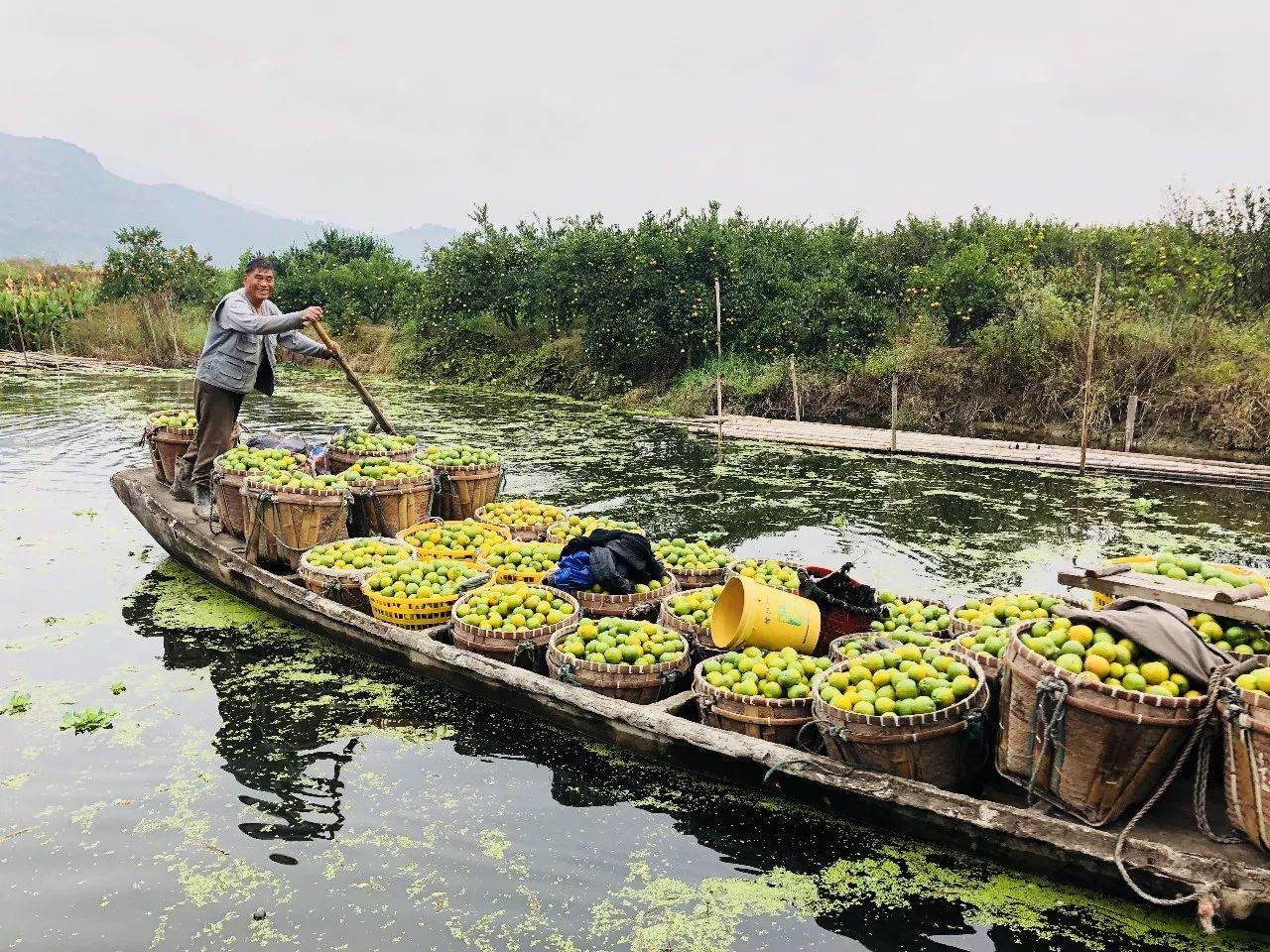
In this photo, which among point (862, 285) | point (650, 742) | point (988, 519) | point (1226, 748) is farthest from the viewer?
point (862, 285)

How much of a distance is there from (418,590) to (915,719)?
10.2 ft

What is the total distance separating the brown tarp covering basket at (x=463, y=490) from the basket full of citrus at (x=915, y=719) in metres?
4.30

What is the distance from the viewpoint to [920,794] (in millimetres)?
3500

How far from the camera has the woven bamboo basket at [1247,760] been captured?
292 cm

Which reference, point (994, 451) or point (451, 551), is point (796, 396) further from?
point (451, 551)

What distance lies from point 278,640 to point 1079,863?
4848 millimetres

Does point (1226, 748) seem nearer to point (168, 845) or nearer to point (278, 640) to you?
point (168, 845)

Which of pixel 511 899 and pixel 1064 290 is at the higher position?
pixel 1064 290

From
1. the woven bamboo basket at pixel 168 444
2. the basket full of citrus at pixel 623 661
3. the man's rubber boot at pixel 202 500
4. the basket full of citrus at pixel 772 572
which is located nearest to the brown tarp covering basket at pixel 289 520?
the man's rubber boot at pixel 202 500

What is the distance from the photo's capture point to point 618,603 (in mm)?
5367

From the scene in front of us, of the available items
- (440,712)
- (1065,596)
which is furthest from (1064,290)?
(440,712)

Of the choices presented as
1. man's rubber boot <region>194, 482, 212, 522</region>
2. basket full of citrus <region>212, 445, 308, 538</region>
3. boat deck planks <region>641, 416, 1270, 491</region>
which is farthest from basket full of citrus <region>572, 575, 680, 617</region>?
boat deck planks <region>641, 416, 1270, 491</region>

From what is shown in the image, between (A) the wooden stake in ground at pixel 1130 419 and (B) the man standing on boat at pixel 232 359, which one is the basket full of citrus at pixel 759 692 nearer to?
(B) the man standing on boat at pixel 232 359

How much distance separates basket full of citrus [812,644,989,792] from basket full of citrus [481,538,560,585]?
2.40 meters
